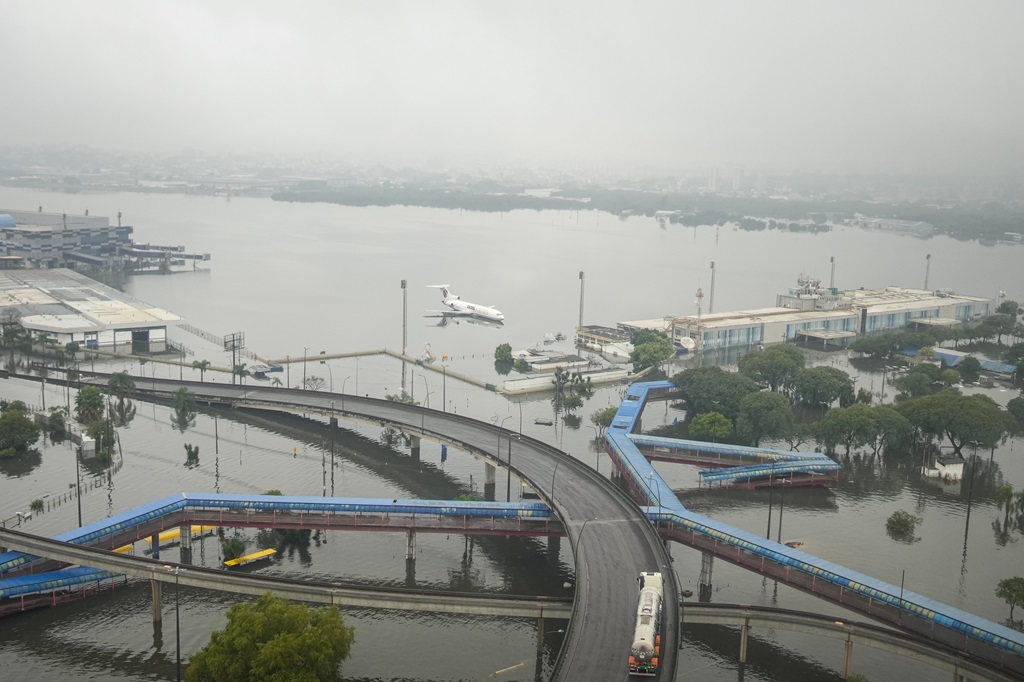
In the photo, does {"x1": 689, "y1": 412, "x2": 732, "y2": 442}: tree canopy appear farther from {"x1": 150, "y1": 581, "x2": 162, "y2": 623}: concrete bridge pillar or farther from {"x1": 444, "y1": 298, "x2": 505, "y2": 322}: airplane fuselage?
{"x1": 444, "y1": 298, "x2": 505, "y2": 322}: airplane fuselage

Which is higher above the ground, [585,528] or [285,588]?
[585,528]

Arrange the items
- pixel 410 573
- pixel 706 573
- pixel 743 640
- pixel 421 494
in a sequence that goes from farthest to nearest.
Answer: pixel 421 494, pixel 410 573, pixel 706 573, pixel 743 640

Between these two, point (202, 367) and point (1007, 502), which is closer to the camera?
point (1007, 502)

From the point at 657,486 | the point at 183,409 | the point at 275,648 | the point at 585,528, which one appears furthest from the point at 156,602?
the point at 183,409

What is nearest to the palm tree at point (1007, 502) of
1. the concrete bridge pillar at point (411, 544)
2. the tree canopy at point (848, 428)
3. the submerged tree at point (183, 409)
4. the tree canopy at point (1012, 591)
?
the tree canopy at point (848, 428)

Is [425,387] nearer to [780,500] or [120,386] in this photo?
[120,386]

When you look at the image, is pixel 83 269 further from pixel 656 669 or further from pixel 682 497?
pixel 656 669

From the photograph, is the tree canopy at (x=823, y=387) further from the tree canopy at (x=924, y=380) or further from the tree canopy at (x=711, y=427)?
the tree canopy at (x=711, y=427)

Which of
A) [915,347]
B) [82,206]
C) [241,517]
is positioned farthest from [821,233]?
[241,517]
